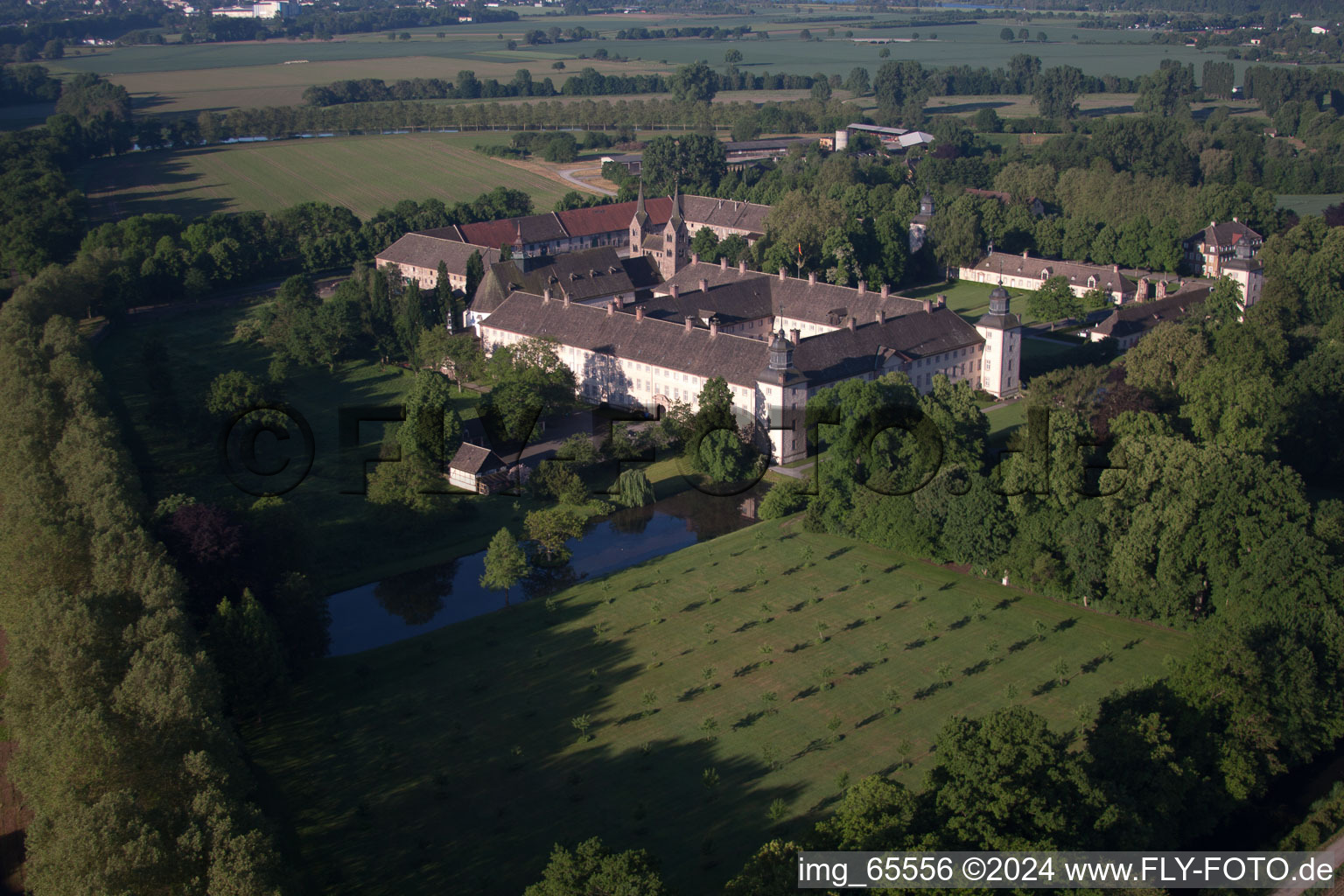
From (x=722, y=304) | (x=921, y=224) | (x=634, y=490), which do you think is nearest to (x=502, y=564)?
(x=634, y=490)

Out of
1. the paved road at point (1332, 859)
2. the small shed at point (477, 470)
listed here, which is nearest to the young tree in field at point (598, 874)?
the paved road at point (1332, 859)

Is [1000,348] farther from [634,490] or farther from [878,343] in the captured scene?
[634,490]

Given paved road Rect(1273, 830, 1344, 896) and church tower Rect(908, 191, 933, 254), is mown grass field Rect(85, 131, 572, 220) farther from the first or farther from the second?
paved road Rect(1273, 830, 1344, 896)

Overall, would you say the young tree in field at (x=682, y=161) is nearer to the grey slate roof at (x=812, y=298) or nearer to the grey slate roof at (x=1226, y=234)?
the grey slate roof at (x=812, y=298)

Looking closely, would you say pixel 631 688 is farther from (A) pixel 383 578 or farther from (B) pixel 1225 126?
(B) pixel 1225 126

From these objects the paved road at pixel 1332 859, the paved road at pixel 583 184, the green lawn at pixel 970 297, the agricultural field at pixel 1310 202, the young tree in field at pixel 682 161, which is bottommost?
the green lawn at pixel 970 297

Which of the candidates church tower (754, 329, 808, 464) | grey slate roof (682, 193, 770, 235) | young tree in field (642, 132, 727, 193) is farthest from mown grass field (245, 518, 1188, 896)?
young tree in field (642, 132, 727, 193)
